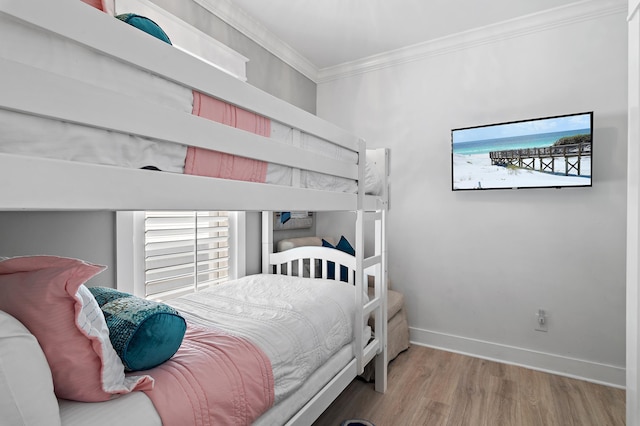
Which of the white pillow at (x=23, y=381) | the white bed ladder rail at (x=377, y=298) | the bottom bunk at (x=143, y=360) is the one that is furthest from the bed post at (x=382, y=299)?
the white pillow at (x=23, y=381)

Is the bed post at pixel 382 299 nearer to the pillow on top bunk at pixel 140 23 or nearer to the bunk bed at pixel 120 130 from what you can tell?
the bunk bed at pixel 120 130

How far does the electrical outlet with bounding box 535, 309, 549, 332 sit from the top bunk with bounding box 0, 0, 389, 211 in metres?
2.40

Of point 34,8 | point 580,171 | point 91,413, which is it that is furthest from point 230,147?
point 580,171

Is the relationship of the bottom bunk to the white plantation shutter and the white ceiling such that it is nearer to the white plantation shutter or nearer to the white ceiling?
the white plantation shutter

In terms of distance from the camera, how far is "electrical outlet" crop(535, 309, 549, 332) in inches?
100

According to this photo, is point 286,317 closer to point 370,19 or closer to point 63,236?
point 63,236

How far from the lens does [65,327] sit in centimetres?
80

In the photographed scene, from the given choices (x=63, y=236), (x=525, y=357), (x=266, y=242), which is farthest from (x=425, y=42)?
(x=63, y=236)

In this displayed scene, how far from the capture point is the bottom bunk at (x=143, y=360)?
28.4 inches

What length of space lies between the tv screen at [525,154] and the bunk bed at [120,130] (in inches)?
72.3

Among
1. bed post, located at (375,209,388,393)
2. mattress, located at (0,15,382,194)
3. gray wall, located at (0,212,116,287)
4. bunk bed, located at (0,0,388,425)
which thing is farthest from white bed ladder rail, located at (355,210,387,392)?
gray wall, located at (0,212,116,287)

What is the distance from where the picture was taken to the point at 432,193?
2973 millimetres

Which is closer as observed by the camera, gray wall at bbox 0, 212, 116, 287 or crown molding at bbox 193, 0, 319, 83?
gray wall at bbox 0, 212, 116, 287

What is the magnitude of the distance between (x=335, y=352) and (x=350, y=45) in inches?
101
